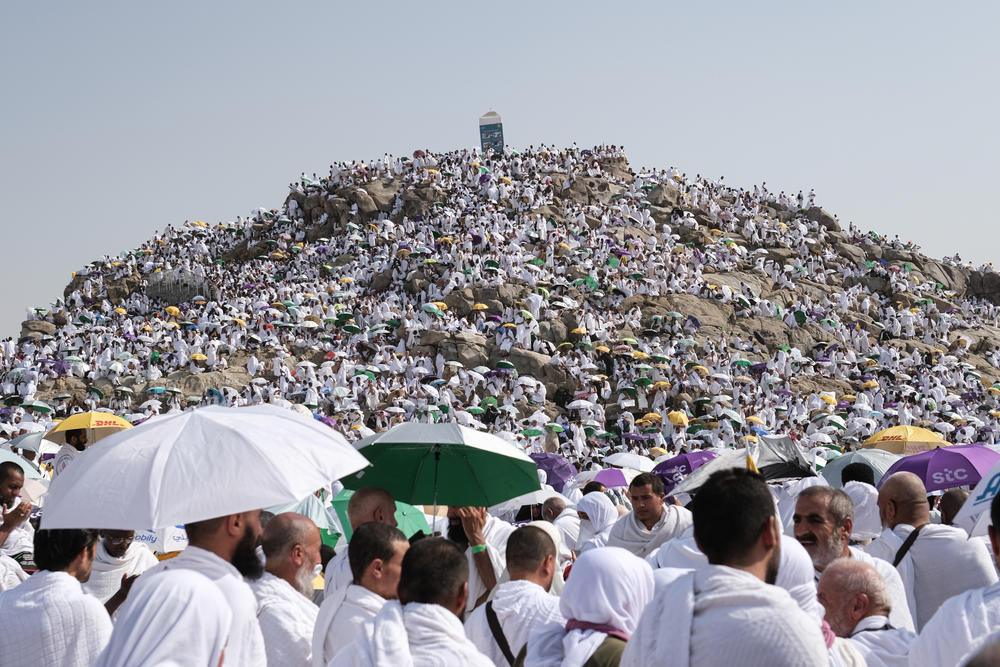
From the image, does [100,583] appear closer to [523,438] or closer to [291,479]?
[291,479]

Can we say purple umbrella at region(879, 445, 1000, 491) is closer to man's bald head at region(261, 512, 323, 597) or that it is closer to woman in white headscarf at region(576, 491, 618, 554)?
woman in white headscarf at region(576, 491, 618, 554)

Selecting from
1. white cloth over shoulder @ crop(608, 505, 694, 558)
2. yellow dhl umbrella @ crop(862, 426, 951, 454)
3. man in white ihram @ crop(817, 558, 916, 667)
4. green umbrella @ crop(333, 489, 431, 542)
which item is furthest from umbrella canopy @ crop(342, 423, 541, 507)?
yellow dhl umbrella @ crop(862, 426, 951, 454)

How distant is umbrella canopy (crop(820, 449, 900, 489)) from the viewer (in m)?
9.27

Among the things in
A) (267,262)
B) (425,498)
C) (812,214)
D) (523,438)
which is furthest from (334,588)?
(812,214)

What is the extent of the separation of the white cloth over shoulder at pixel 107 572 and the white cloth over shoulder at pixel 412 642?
2.19 meters

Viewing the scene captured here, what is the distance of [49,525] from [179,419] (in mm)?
527

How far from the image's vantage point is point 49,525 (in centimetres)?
332

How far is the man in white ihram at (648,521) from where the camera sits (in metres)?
5.86

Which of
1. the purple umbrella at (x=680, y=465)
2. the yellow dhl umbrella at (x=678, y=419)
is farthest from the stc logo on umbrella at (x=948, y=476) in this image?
the yellow dhl umbrella at (x=678, y=419)

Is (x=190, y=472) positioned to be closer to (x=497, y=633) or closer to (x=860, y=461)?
(x=497, y=633)

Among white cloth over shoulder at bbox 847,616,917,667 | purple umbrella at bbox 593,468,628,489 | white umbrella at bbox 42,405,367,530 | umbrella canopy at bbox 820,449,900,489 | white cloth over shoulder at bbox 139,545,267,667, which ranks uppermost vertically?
white umbrella at bbox 42,405,367,530

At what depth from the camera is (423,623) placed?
10.9 feet

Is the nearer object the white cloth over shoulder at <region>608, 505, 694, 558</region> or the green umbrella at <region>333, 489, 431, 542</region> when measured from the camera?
the white cloth over shoulder at <region>608, 505, 694, 558</region>

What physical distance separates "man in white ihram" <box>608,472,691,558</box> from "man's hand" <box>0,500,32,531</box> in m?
3.08
